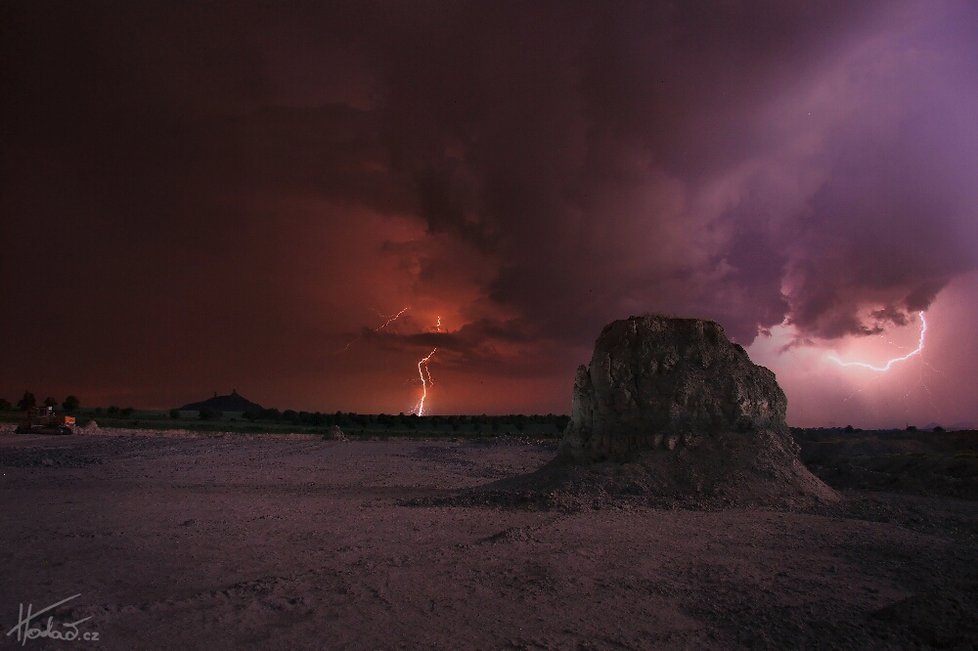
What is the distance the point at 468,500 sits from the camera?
16.0 meters

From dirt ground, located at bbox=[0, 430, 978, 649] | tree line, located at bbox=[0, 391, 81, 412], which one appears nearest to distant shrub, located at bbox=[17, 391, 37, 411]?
tree line, located at bbox=[0, 391, 81, 412]

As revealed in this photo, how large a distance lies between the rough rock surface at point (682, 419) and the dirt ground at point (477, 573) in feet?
5.30

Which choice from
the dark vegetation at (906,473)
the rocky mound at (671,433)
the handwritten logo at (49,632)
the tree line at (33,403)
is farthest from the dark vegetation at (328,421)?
the handwritten logo at (49,632)

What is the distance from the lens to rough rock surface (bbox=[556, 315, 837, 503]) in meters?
15.8

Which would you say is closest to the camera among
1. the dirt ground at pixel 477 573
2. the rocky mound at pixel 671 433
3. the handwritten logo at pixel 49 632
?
the handwritten logo at pixel 49 632

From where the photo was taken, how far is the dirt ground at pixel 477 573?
6.36 meters

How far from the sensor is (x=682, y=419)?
17438 mm

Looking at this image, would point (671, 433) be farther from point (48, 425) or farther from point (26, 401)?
point (26, 401)

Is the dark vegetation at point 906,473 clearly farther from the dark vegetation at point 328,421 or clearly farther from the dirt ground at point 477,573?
the dark vegetation at point 328,421

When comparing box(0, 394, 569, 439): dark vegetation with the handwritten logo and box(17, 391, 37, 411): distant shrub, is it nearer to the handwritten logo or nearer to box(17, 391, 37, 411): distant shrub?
box(17, 391, 37, 411): distant shrub

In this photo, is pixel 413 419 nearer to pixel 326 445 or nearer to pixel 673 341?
pixel 326 445

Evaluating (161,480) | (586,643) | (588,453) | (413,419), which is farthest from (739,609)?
(413,419)

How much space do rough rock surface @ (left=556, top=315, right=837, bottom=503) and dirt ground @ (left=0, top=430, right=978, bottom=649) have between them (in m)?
1.62

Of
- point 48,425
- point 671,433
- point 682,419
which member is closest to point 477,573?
point 671,433
